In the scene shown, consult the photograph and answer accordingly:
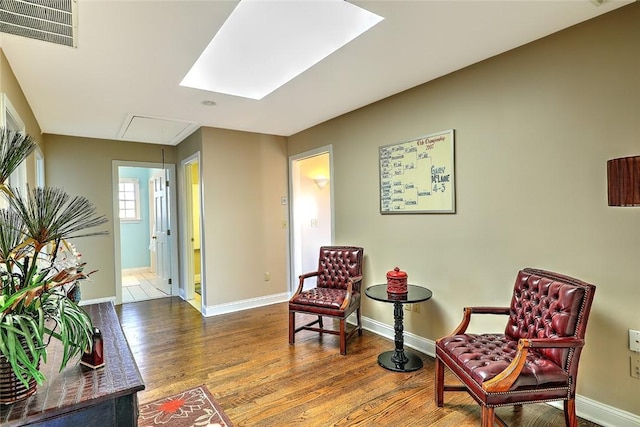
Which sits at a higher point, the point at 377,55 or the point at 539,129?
the point at 377,55

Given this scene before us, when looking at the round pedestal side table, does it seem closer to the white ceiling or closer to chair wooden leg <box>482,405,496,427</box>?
chair wooden leg <box>482,405,496,427</box>

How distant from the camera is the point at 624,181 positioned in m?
1.54

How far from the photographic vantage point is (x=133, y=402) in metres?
1.25

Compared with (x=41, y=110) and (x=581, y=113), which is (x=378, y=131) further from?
(x=41, y=110)

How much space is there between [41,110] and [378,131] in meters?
3.48

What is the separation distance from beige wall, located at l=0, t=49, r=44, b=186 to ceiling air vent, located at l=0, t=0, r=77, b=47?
418 millimetres

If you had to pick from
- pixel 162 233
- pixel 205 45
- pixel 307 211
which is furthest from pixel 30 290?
pixel 162 233

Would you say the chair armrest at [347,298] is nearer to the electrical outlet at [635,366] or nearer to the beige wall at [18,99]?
the electrical outlet at [635,366]

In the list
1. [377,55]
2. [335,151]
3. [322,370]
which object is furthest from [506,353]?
[335,151]

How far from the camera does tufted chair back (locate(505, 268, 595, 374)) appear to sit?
181cm

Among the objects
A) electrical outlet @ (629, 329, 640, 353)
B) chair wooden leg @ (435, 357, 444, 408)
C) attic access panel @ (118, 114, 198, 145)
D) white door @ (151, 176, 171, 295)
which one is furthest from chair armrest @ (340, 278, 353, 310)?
white door @ (151, 176, 171, 295)

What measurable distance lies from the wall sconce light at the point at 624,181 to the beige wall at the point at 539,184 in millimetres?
498

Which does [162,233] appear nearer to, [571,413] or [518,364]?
[518,364]

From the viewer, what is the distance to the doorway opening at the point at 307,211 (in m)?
4.89
